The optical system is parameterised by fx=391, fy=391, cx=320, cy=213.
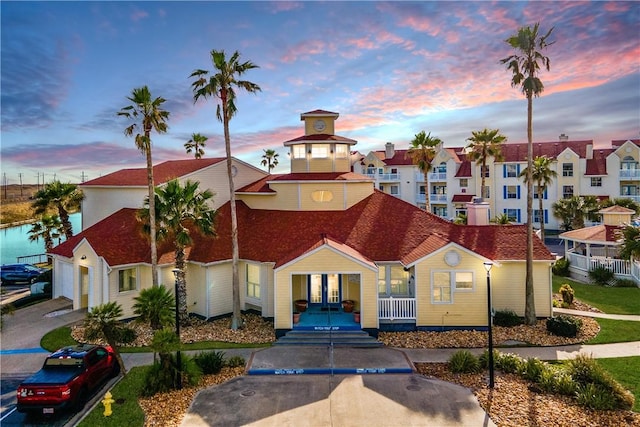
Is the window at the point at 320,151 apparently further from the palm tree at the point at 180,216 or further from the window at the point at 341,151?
the palm tree at the point at 180,216

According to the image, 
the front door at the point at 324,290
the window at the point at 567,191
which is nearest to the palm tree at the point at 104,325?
the front door at the point at 324,290

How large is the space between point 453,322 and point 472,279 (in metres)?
2.45

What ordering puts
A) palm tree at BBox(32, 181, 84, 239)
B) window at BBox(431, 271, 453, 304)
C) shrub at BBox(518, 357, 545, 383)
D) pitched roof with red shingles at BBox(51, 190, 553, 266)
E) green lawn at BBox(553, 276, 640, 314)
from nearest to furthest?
shrub at BBox(518, 357, 545, 383)
window at BBox(431, 271, 453, 304)
pitched roof with red shingles at BBox(51, 190, 553, 266)
green lawn at BBox(553, 276, 640, 314)
palm tree at BBox(32, 181, 84, 239)

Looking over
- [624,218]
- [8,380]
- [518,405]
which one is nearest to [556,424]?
[518,405]

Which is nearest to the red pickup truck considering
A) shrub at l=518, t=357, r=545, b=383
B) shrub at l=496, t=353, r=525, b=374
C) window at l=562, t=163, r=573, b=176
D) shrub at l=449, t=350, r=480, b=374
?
shrub at l=449, t=350, r=480, b=374

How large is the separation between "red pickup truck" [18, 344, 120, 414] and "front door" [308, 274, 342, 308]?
10425 millimetres

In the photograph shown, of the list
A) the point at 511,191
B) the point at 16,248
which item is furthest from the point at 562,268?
the point at 16,248

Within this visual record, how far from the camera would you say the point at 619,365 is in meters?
15.6

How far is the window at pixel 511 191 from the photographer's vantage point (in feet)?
182

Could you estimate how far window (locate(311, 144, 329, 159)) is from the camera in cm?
2767

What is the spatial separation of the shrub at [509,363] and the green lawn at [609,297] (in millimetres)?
11626

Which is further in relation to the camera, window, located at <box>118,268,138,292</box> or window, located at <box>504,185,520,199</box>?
A: window, located at <box>504,185,520,199</box>

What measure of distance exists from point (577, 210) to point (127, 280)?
155 ft

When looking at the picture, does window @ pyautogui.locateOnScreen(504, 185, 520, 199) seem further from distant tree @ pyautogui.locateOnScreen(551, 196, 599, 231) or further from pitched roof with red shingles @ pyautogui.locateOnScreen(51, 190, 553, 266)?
pitched roof with red shingles @ pyautogui.locateOnScreen(51, 190, 553, 266)
